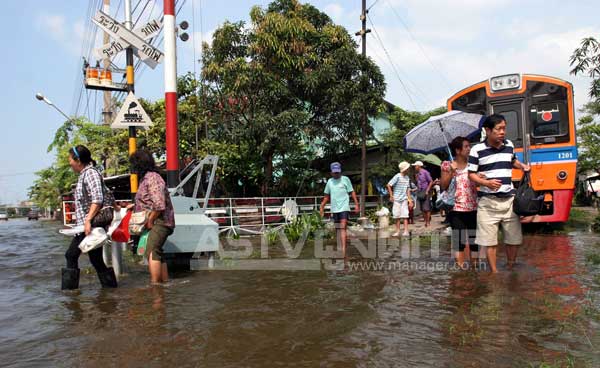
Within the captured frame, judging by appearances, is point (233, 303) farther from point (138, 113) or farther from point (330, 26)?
point (330, 26)

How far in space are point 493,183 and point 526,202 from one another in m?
0.41

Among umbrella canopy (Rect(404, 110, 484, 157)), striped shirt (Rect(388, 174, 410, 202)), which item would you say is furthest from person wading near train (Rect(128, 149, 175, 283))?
striped shirt (Rect(388, 174, 410, 202))

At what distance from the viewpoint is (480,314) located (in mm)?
3912

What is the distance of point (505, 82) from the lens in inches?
402

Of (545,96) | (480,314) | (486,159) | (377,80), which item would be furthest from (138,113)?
(377,80)

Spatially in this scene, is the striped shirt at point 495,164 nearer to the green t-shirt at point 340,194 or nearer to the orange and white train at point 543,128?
the green t-shirt at point 340,194

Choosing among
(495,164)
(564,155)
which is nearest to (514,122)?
(564,155)

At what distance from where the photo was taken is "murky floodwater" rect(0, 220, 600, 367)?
3090mm

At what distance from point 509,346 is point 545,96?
8250 mm

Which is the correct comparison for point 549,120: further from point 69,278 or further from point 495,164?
point 69,278

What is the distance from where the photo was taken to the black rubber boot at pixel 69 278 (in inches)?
215

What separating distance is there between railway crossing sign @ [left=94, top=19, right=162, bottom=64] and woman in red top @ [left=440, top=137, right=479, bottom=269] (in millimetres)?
6355

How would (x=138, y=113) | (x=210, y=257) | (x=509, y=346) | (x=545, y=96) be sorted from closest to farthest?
(x=509, y=346) → (x=210, y=257) → (x=138, y=113) → (x=545, y=96)

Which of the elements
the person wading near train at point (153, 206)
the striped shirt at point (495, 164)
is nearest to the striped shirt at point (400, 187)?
the striped shirt at point (495, 164)
